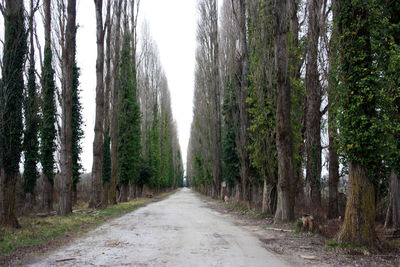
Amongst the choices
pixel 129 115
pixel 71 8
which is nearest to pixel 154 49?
pixel 129 115

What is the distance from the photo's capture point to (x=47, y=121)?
55.8ft

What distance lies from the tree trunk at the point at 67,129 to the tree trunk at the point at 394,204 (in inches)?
458

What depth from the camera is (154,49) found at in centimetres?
4053

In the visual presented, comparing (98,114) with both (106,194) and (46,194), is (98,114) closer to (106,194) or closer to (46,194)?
(46,194)

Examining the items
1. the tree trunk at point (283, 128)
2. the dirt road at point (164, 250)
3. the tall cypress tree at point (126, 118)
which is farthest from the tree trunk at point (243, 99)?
the dirt road at point (164, 250)

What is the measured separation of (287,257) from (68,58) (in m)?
12.0

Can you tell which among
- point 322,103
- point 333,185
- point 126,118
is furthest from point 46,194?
point 322,103

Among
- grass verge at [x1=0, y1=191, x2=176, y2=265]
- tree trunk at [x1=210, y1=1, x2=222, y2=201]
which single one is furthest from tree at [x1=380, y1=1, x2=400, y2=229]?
tree trunk at [x1=210, y1=1, x2=222, y2=201]

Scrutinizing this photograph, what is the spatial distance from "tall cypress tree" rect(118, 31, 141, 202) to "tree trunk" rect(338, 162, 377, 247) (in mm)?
18952

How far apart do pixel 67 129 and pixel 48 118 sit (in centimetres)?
347

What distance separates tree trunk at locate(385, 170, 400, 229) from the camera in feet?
29.8

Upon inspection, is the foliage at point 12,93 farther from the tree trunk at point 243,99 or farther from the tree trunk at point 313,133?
the tree trunk at point 243,99

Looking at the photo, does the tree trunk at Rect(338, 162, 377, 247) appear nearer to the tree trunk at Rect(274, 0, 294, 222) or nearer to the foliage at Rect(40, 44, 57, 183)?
the tree trunk at Rect(274, 0, 294, 222)

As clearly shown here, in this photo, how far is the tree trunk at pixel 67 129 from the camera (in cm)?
1380
